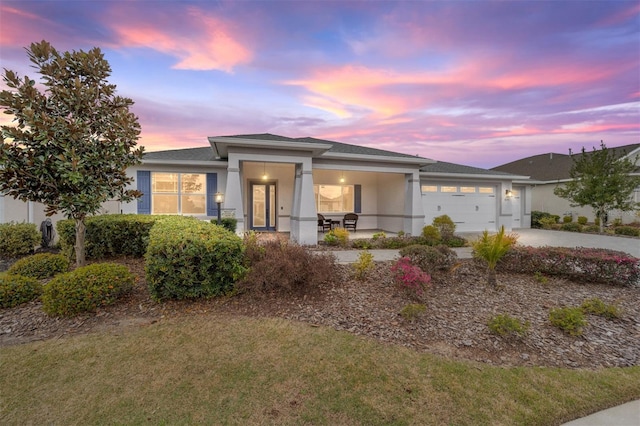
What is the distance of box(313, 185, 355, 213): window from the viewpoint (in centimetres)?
1424

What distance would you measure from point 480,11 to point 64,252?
12.3m

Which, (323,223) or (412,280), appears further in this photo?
(323,223)

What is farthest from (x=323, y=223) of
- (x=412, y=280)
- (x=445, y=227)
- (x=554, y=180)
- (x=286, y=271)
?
(x=554, y=180)

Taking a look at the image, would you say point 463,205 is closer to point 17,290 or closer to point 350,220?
point 350,220

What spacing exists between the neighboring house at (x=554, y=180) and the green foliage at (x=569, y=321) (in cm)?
1688

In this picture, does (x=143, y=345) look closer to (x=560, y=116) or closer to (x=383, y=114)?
(x=383, y=114)

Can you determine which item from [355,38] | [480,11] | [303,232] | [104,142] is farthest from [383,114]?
[104,142]

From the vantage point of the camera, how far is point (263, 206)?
13.4 meters

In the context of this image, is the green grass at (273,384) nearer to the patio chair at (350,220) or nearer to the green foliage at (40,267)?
the green foliage at (40,267)

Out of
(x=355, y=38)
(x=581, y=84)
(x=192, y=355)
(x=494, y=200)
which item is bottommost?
(x=192, y=355)

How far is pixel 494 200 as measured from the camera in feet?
50.4

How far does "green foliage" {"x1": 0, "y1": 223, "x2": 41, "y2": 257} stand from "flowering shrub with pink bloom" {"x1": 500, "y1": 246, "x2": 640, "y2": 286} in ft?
41.3

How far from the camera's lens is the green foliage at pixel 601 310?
427cm

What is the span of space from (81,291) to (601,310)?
25.4 feet
